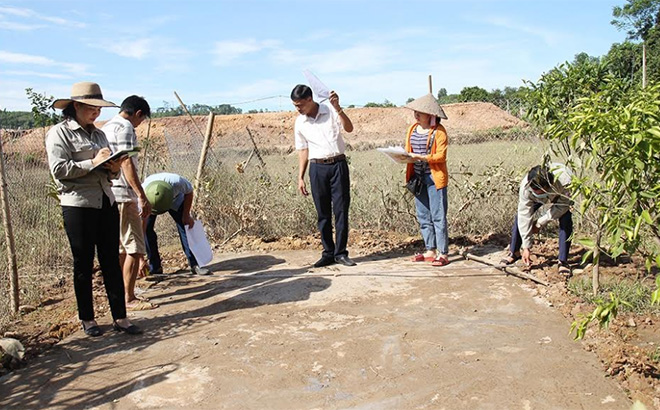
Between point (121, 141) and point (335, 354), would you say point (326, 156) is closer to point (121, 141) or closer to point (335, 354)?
point (121, 141)

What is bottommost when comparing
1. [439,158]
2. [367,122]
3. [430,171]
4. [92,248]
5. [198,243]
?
[198,243]

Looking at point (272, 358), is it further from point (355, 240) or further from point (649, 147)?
point (355, 240)

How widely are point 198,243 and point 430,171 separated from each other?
2.51 m

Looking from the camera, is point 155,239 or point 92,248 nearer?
point 92,248

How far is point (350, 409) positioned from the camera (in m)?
3.19

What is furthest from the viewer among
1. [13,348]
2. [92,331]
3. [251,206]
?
[251,206]

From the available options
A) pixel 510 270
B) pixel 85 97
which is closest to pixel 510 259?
pixel 510 270

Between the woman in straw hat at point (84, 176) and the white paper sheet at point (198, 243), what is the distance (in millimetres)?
1705

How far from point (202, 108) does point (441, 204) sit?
583 cm

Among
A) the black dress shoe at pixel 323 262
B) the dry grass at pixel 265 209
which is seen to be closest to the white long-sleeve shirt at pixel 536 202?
the dry grass at pixel 265 209

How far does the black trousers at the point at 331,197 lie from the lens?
6.01 metres

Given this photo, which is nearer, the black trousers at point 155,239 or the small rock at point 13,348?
A: the small rock at point 13,348

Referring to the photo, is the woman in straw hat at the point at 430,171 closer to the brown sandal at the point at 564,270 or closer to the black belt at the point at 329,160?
the black belt at the point at 329,160

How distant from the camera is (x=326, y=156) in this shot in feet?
19.5
